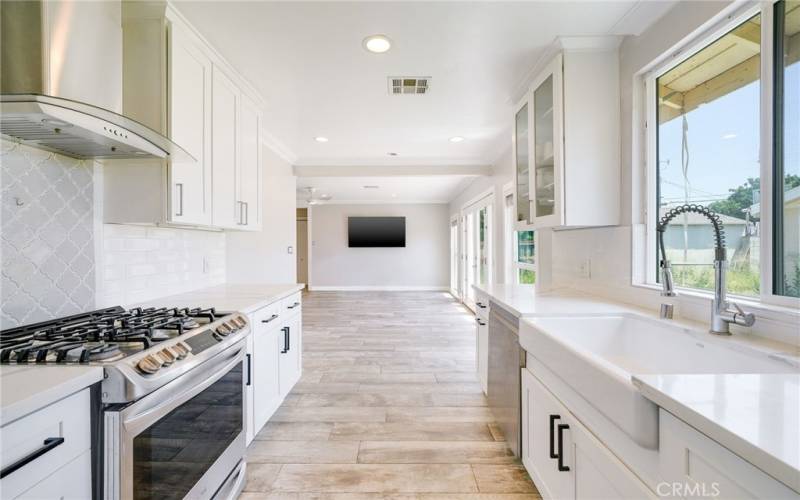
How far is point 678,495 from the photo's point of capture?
0.76m

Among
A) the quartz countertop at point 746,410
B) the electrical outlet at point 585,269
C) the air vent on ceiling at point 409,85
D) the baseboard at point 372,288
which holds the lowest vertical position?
the baseboard at point 372,288

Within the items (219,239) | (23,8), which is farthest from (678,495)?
(219,239)

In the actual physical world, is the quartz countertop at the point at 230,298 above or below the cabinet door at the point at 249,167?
below

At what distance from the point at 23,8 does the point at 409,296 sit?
748 cm

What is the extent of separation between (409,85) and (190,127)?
5.06ft

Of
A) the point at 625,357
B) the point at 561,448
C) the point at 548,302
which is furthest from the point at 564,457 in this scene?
the point at 548,302

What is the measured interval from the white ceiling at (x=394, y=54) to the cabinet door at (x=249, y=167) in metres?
0.23

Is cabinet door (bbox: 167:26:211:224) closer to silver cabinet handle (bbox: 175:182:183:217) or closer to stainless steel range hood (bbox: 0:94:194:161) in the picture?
silver cabinet handle (bbox: 175:182:183:217)

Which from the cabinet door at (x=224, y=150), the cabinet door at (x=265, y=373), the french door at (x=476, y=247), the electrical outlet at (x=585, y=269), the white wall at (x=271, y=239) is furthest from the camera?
the french door at (x=476, y=247)

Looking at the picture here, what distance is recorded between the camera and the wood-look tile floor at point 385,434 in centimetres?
177

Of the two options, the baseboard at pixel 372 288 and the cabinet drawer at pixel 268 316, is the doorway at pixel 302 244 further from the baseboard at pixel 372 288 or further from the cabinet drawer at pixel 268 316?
the cabinet drawer at pixel 268 316

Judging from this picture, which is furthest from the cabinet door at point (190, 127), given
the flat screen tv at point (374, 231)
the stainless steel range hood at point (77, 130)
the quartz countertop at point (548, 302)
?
the flat screen tv at point (374, 231)

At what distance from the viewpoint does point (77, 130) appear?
1.28 meters

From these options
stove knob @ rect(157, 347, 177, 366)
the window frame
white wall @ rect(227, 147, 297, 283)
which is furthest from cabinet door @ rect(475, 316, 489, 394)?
white wall @ rect(227, 147, 297, 283)
